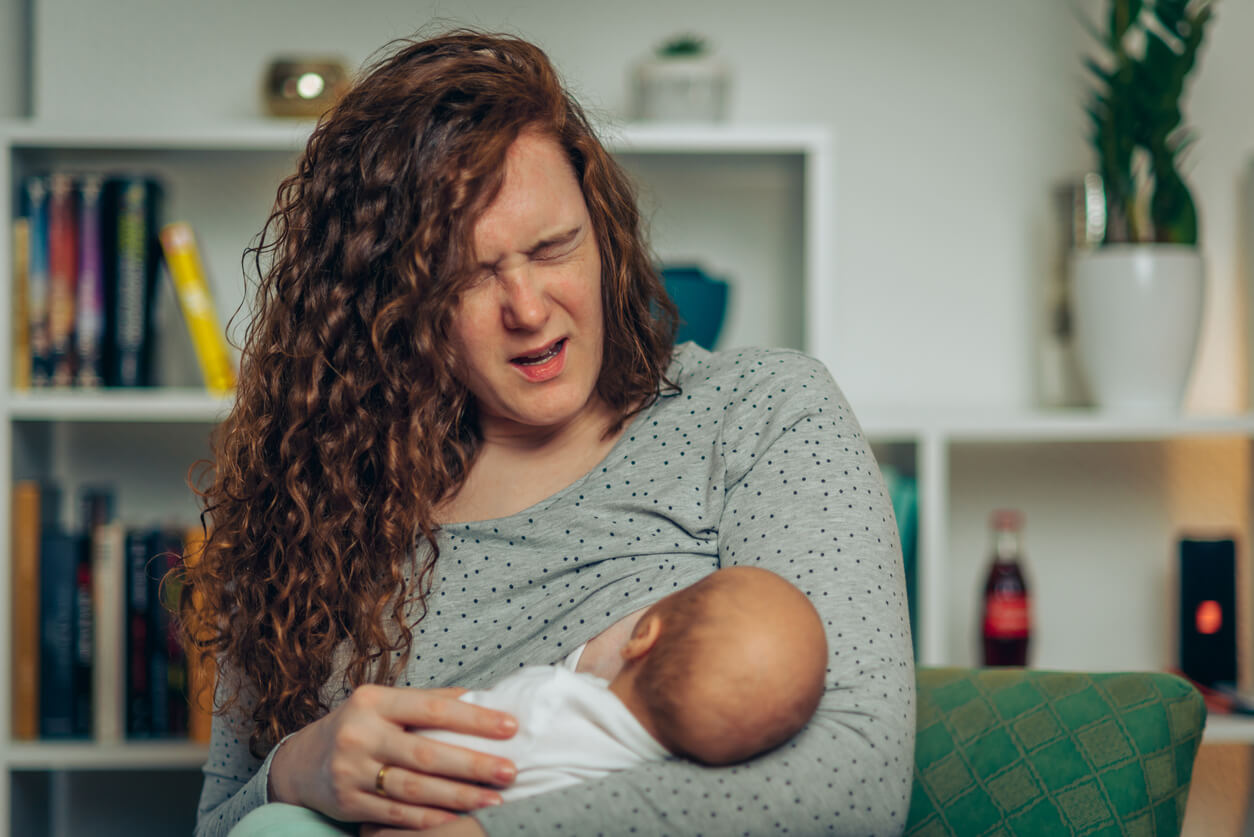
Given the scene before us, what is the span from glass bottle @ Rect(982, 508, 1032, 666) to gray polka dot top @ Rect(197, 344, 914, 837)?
91 centimetres

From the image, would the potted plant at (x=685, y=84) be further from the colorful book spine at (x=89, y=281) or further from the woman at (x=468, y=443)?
the colorful book spine at (x=89, y=281)

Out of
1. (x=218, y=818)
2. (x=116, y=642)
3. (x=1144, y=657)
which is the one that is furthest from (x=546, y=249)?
(x=1144, y=657)

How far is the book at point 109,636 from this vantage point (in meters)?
1.80

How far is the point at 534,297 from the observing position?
1005 millimetres

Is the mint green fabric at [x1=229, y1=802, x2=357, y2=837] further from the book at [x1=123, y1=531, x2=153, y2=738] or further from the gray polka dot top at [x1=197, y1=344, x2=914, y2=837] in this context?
the book at [x1=123, y1=531, x2=153, y2=738]

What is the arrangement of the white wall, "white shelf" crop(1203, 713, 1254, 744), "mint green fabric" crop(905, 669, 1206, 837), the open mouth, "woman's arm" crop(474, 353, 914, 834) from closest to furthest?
1. "woman's arm" crop(474, 353, 914, 834)
2. "mint green fabric" crop(905, 669, 1206, 837)
3. the open mouth
4. "white shelf" crop(1203, 713, 1254, 744)
5. the white wall

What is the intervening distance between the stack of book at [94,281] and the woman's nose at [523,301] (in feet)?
3.23

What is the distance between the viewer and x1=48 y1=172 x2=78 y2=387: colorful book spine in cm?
176

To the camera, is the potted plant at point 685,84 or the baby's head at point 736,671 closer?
the baby's head at point 736,671

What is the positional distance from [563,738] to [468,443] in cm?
41

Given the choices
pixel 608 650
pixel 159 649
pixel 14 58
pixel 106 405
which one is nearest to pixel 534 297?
pixel 608 650

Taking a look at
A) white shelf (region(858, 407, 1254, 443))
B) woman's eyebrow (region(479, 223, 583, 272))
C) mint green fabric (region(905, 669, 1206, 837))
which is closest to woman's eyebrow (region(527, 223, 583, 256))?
woman's eyebrow (region(479, 223, 583, 272))

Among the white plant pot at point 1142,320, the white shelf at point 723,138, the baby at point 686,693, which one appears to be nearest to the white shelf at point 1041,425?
the white plant pot at point 1142,320

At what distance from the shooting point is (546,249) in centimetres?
103
